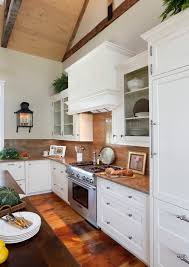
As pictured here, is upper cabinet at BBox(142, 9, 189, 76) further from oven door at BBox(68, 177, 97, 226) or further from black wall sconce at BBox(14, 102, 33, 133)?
black wall sconce at BBox(14, 102, 33, 133)

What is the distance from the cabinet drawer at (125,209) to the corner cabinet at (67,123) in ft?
4.73

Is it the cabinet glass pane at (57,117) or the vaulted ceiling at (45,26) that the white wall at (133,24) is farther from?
the cabinet glass pane at (57,117)

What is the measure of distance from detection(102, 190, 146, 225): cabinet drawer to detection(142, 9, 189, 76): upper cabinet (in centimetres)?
141

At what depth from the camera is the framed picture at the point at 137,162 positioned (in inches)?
102

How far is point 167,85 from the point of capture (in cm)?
162

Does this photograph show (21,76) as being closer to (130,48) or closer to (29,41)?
(29,41)

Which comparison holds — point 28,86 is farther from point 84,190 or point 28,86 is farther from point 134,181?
point 134,181

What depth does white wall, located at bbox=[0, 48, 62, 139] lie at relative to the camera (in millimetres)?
4441

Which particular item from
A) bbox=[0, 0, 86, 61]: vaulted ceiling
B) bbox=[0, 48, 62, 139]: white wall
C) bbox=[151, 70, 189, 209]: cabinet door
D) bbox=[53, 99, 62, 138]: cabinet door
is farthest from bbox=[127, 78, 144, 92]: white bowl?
bbox=[0, 48, 62, 139]: white wall

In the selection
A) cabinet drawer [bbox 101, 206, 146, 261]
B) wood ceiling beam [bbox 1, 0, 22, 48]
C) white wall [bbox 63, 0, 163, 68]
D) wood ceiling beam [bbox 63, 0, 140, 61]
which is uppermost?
wood ceiling beam [bbox 1, 0, 22, 48]

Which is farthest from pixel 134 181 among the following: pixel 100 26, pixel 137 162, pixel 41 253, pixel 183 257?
pixel 100 26

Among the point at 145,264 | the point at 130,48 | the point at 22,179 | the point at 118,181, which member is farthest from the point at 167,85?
the point at 22,179

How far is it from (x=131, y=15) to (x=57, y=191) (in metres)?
3.53

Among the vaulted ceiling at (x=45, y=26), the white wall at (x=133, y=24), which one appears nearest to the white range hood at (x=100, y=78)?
the white wall at (x=133, y=24)
